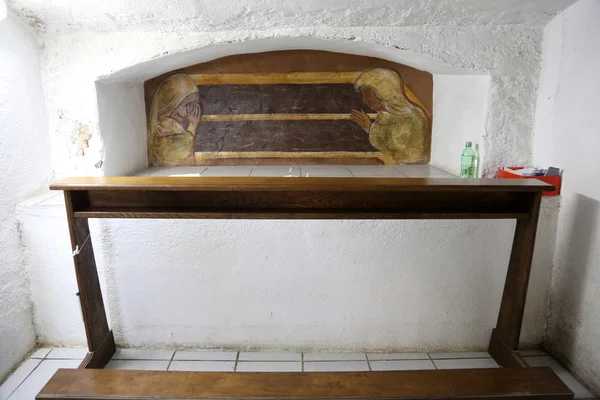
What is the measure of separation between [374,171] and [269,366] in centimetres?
154

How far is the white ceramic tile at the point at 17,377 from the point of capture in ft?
7.30

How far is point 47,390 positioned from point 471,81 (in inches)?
112

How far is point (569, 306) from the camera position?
2391 mm

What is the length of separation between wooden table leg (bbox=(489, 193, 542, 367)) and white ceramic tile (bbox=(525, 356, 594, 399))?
236 mm

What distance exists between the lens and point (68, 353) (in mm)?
2561

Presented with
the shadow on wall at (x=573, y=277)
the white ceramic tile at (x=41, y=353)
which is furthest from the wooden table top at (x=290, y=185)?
the white ceramic tile at (x=41, y=353)

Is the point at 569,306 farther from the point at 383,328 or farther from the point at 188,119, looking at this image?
the point at 188,119

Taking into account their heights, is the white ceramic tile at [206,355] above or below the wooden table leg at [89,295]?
below

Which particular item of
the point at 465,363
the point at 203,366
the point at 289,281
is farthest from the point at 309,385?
the point at 465,363

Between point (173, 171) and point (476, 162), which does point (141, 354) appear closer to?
point (173, 171)

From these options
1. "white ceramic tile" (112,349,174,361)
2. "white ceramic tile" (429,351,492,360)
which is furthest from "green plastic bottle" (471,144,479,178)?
"white ceramic tile" (112,349,174,361)

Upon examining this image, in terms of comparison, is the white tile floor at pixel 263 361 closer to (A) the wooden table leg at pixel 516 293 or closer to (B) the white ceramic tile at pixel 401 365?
(B) the white ceramic tile at pixel 401 365

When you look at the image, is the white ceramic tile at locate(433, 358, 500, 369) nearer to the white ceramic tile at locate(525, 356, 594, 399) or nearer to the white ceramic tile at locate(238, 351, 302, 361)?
the white ceramic tile at locate(525, 356, 594, 399)

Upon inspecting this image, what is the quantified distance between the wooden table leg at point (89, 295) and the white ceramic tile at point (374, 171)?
1731 mm
